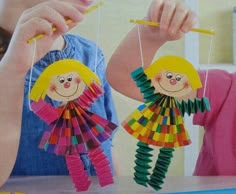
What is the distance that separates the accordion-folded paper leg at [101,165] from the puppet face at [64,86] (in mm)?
47

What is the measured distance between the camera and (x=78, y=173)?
30 centimetres

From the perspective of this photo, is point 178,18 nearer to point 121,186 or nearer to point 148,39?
point 148,39

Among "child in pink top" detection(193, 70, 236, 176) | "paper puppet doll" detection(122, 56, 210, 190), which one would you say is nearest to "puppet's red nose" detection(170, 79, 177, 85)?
Answer: "paper puppet doll" detection(122, 56, 210, 190)

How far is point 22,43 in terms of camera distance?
0.96 ft

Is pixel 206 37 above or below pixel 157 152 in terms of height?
above

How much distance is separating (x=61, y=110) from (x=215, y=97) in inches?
7.1

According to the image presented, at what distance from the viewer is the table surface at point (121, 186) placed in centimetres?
32

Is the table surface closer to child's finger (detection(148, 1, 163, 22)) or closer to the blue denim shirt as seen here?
the blue denim shirt

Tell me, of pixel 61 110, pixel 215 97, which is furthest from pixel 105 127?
pixel 215 97

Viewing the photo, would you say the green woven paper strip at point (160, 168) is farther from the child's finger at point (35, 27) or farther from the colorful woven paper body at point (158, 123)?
the child's finger at point (35, 27)

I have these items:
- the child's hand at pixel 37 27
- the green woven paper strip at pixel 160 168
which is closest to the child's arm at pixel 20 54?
the child's hand at pixel 37 27

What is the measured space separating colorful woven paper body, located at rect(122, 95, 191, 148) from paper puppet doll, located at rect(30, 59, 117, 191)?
0.8 inches

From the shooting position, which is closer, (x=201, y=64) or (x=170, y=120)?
(x=170, y=120)

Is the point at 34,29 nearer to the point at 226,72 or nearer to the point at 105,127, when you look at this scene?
the point at 105,127
